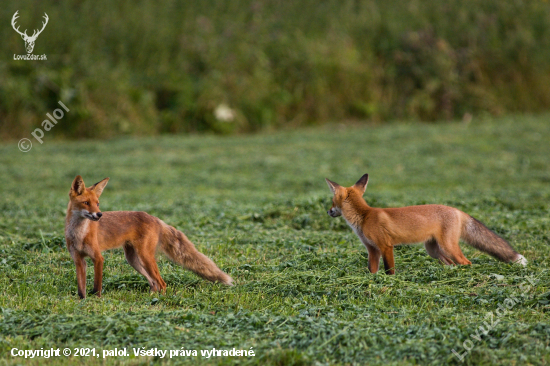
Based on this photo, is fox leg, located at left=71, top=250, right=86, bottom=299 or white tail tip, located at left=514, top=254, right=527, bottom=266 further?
white tail tip, located at left=514, top=254, right=527, bottom=266

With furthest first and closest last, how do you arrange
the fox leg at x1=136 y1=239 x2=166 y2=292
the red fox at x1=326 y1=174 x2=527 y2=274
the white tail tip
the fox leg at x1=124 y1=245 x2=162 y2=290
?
the white tail tip
the red fox at x1=326 y1=174 x2=527 y2=274
the fox leg at x1=124 y1=245 x2=162 y2=290
the fox leg at x1=136 y1=239 x2=166 y2=292

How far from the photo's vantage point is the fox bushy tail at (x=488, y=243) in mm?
5762

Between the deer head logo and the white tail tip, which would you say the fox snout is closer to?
the white tail tip

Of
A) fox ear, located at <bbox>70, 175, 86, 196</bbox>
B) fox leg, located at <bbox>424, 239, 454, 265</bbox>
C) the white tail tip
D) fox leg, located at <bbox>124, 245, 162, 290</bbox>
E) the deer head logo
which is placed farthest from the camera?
the deer head logo

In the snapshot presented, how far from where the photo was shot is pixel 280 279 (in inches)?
217

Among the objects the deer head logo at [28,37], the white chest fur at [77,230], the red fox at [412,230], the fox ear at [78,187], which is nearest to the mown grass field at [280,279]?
the red fox at [412,230]

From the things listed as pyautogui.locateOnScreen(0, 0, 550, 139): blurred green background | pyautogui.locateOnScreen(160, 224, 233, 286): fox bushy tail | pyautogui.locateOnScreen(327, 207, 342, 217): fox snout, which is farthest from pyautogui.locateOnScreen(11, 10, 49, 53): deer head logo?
pyautogui.locateOnScreen(327, 207, 342, 217): fox snout

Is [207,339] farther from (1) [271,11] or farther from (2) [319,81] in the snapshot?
(1) [271,11]

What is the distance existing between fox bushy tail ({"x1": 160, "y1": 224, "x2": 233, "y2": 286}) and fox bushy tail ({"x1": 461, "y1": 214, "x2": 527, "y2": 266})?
222 centimetres

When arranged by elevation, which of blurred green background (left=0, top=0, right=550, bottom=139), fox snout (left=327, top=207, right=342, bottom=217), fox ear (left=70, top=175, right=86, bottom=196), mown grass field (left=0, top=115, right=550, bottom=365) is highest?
blurred green background (left=0, top=0, right=550, bottom=139)

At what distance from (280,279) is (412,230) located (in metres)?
1.24

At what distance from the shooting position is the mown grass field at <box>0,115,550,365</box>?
418 cm

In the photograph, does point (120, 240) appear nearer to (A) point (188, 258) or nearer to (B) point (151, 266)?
(B) point (151, 266)

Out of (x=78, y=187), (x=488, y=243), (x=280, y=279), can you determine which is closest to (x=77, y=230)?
(x=78, y=187)
